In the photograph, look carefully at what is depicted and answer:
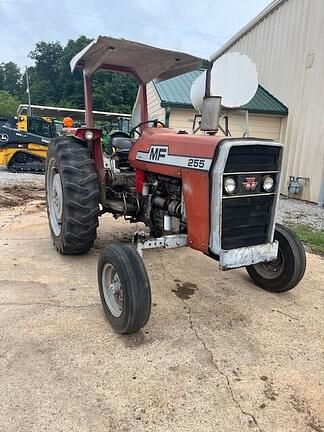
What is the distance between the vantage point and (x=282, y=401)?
6.70 ft

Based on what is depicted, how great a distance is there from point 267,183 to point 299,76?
769 centimetres

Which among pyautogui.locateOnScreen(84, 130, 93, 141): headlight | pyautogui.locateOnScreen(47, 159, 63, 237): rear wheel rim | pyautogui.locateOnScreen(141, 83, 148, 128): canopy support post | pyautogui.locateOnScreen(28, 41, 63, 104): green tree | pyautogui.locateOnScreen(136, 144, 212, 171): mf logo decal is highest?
pyautogui.locateOnScreen(28, 41, 63, 104): green tree

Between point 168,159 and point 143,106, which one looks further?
point 143,106

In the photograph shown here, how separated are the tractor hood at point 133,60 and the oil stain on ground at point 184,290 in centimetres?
227

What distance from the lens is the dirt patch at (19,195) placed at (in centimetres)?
725

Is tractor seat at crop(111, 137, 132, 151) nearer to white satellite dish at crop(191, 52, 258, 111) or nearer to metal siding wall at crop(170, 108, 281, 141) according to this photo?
white satellite dish at crop(191, 52, 258, 111)

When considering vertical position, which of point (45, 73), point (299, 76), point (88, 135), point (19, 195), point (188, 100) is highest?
point (45, 73)

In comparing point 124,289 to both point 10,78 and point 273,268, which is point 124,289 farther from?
point 10,78

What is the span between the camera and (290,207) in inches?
321

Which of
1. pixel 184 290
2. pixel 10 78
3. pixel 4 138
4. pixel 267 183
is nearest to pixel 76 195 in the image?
pixel 184 290

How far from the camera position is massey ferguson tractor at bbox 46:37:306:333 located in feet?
8.66

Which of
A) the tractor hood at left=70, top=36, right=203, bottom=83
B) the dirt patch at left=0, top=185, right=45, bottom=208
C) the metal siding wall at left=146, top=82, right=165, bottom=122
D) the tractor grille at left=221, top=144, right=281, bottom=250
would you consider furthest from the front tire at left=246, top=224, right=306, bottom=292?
the metal siding wall at left=146, top=82, right=165, bottom=122

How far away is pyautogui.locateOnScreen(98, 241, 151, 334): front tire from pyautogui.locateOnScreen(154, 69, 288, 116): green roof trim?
7.33 meters

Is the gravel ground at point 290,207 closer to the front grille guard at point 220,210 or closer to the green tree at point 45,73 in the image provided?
the front grille guard at point 220,210
